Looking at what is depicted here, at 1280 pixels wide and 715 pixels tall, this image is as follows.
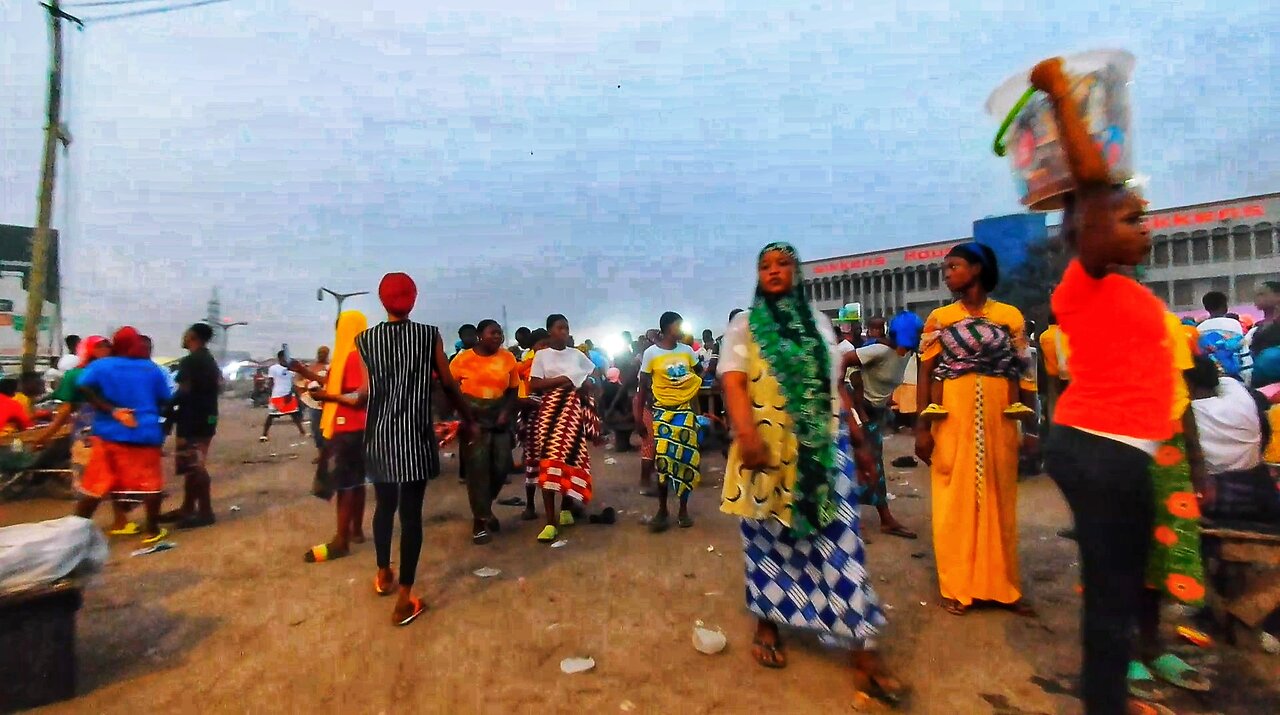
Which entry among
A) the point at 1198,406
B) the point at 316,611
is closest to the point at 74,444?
the point at 316,611

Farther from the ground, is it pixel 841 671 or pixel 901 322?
pixel 901 322

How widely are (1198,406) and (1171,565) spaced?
46.4 inches

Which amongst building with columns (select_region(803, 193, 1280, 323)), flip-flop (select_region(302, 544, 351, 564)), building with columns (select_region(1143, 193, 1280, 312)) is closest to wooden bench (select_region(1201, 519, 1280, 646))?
flip-flop (select_region(302, 544, 351, 564))

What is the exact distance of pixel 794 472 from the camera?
9.66 ft

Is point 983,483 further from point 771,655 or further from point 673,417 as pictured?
point 673,417

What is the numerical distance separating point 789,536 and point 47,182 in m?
14.3

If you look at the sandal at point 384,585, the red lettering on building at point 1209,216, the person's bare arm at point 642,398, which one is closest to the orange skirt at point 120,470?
the sandal at point 384,585

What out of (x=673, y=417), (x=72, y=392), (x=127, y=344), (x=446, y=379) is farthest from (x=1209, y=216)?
(x=72, y=392)

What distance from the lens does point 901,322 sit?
23.0ft

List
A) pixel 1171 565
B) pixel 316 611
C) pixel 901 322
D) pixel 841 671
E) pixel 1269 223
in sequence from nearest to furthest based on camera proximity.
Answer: pixel 1171 565, pixel 841 671, pixel 316 611, pixel 901 322, pixel 1269 223

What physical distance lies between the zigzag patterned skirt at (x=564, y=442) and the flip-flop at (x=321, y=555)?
5.40 ft

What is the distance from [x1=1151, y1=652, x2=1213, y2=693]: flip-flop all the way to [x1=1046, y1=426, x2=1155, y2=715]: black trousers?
1.26m

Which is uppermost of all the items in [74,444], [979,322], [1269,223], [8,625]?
[1269,223]

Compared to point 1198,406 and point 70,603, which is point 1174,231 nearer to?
point 1198,406
